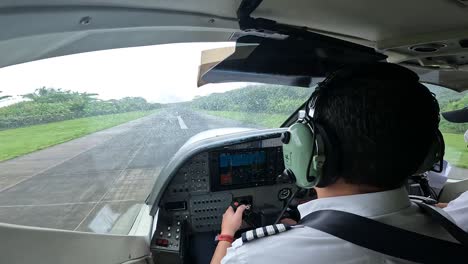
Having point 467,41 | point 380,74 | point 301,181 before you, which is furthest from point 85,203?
point 467,41

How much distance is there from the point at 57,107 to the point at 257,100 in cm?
113

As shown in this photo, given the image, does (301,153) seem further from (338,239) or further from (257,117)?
A: (257,117)

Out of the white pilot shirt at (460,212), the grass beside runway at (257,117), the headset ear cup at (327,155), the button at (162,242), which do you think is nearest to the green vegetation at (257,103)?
the grass beside runway at (257,117)

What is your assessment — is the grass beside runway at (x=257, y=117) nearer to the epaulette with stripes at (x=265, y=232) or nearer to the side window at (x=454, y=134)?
the side window at (x=454, y=134)

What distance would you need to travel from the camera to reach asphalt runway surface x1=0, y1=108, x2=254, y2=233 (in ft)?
4.26

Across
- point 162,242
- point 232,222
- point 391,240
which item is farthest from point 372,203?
point 162,242

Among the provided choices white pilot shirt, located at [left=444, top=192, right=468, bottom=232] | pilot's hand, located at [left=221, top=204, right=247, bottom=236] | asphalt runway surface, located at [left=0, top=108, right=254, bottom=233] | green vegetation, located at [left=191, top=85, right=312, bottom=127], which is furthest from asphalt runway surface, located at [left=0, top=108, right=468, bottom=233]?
white pilot shirt, located at [left=444, top=192, right=468, bottom=232]

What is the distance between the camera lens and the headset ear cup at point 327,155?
824 millimetres

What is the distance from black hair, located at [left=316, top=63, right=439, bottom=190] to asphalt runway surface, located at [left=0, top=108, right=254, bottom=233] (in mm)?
1093

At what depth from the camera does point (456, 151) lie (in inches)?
120

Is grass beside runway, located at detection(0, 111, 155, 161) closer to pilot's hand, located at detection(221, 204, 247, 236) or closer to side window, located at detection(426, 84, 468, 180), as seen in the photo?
pilot's hand, located at detection(221, 204, 247, 236)

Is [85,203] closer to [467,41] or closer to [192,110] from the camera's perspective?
[192,110]

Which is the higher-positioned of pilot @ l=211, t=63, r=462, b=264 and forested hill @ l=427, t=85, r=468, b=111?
forested hill @ l=427, t=85, r=468, b=111

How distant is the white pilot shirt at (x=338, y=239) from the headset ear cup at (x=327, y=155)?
5cm
